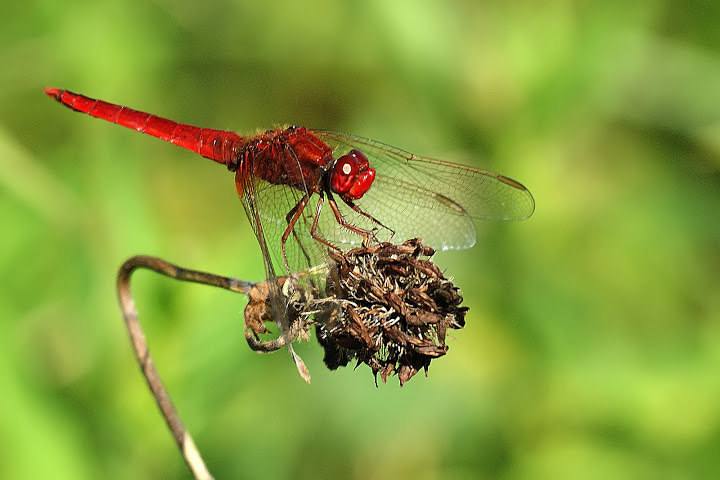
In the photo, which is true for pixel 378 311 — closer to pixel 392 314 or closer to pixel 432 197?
pixel 392 314

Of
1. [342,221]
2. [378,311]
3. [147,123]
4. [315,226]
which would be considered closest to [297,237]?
[315,226]

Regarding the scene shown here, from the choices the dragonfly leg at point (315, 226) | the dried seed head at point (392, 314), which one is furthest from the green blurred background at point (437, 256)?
the dried seed head at point (392, 314)

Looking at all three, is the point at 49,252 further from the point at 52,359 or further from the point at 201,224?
the point at 201,224

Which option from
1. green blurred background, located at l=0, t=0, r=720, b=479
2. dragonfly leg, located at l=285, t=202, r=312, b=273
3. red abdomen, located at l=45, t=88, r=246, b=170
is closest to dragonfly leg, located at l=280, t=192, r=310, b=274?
dragonfly leg, located at l=285, t=202, r=312, b=273

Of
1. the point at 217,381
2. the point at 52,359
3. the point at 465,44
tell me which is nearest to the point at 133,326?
the point at 217,381

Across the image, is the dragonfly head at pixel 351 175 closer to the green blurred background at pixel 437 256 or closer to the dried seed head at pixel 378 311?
the green blurred background at pixel 437 256

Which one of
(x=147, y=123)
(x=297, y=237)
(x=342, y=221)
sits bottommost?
(x=297, y=237)
